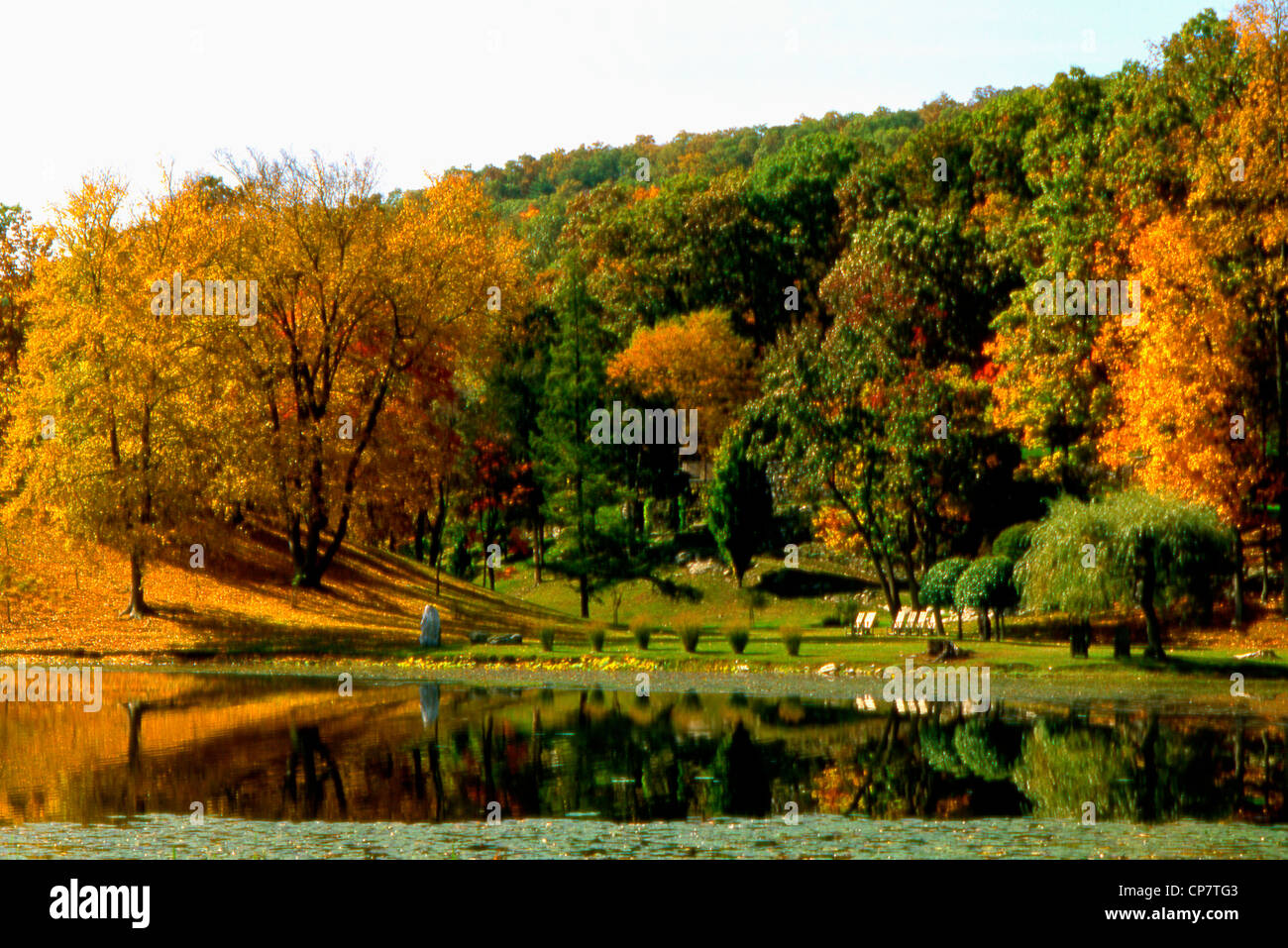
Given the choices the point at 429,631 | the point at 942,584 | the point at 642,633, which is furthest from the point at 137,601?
the point at 942,584

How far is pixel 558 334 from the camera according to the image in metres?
63.6

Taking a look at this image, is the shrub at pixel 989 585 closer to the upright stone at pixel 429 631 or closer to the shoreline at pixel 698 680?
the shoreline at pixel 698 680

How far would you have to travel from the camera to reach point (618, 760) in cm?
2544

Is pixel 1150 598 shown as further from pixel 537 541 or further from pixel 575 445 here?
pixel 537 541

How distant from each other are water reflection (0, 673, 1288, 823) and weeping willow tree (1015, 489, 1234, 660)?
504cm

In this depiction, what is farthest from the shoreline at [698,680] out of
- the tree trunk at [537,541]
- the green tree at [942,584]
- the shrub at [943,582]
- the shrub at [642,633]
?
the tree trunk at [537,541]

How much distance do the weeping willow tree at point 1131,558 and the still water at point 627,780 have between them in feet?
15.6

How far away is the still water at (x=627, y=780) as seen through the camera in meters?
18.2

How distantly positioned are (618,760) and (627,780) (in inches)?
85.3

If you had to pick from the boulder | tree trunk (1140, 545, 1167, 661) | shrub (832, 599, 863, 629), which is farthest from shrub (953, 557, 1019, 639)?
the boulder

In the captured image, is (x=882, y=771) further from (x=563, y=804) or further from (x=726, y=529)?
(x=726, y=529)

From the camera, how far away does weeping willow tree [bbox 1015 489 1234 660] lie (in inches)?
1404

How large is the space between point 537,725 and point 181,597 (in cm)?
2510

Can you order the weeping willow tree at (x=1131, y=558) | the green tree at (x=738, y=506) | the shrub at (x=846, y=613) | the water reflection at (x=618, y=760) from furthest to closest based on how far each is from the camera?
the green tree at (x=738, y=506) < the shrub at (x=846, y=613) < the weeping willow tree at (x=1131, y=558) < the water reflection at (x=618, y=760)
